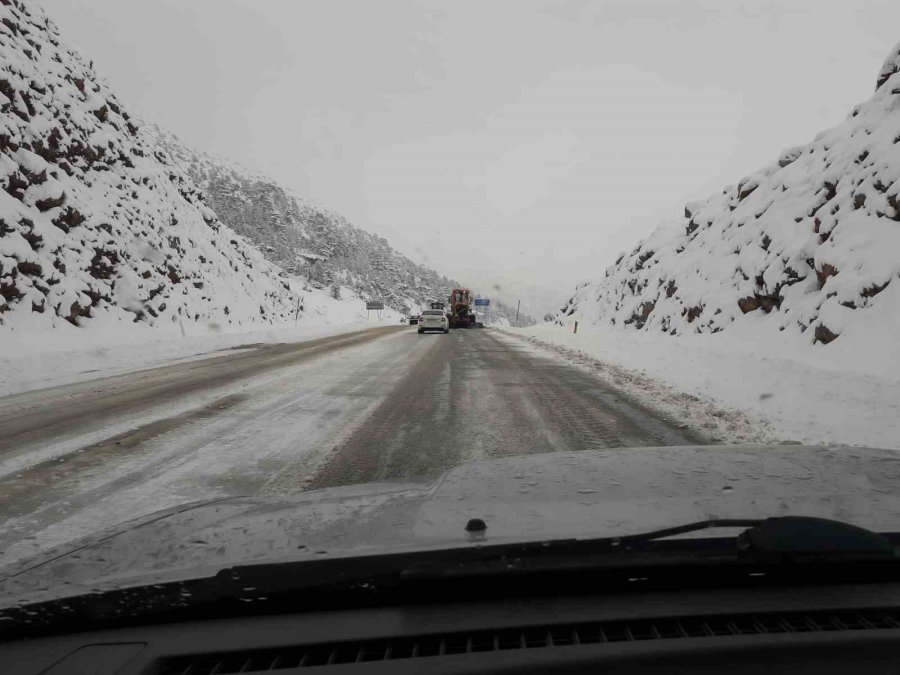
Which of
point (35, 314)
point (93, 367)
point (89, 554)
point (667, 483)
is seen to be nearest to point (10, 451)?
point (89, 554)

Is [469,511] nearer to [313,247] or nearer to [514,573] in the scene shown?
[514,573]

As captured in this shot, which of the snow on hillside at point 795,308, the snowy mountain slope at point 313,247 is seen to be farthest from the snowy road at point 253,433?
the snowy mountain slope at point 313,247

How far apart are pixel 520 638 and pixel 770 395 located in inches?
290

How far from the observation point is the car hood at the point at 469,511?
163cm

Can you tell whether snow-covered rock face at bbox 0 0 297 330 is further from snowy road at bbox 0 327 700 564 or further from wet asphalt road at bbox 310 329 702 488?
wet asphalt road at bbox 310 329 702 488

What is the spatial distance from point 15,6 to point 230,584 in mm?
30895

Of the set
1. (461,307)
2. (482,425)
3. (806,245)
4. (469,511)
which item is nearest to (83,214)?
(482,425)

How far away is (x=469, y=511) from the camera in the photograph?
1.98 metres

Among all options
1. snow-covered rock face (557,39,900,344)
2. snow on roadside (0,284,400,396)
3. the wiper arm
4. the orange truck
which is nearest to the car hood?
the wiper arm

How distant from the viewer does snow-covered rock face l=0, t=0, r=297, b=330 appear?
1652cm

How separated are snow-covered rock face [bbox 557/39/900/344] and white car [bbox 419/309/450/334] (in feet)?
35.0

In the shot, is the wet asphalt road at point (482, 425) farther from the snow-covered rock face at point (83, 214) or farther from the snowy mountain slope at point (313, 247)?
the snowy mountain slope at point (313, 247)

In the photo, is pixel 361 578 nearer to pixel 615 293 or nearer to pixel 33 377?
pixel 33 377

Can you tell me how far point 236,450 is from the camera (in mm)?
4664
